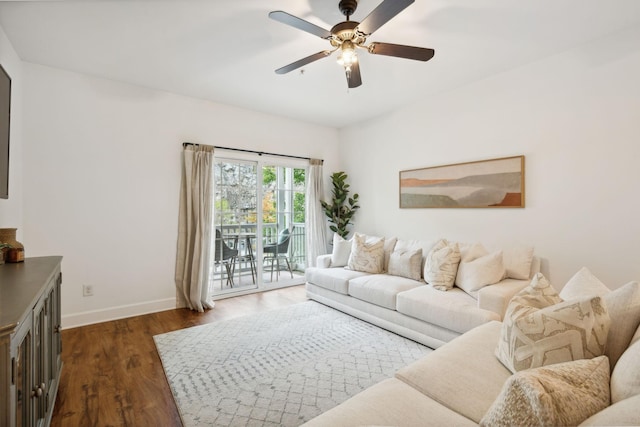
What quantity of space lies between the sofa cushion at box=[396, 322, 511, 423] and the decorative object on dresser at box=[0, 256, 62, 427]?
151cm

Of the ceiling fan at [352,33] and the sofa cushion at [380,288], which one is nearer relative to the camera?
the ceiling fan at [352,33]

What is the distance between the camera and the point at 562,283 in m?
2.97

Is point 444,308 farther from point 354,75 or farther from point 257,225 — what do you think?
point 257,225

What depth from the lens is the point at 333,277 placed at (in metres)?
3.76

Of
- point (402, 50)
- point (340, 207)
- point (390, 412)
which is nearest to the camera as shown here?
point (390, 412)

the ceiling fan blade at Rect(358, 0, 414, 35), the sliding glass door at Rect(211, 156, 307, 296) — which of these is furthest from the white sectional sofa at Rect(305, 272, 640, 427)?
the sliding glass door at Rect(211, 156, 307, 296)

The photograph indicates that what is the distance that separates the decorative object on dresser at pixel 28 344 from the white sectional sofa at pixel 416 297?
2598 mm

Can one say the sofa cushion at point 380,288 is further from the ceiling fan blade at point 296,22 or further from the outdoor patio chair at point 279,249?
the ceiling fan blade at point 296,22

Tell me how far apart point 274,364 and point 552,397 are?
205cm

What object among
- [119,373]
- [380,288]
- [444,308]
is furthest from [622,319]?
[119,373]

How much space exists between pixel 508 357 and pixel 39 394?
220cm

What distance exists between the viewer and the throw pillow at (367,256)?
151 inches

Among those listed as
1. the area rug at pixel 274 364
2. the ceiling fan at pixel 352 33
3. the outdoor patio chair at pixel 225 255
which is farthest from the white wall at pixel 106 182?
the ceiling fan at pixel 352 33

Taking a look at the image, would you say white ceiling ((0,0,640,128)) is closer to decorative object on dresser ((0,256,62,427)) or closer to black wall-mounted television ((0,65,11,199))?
black wall-mounted television ((0,65,11,199))
